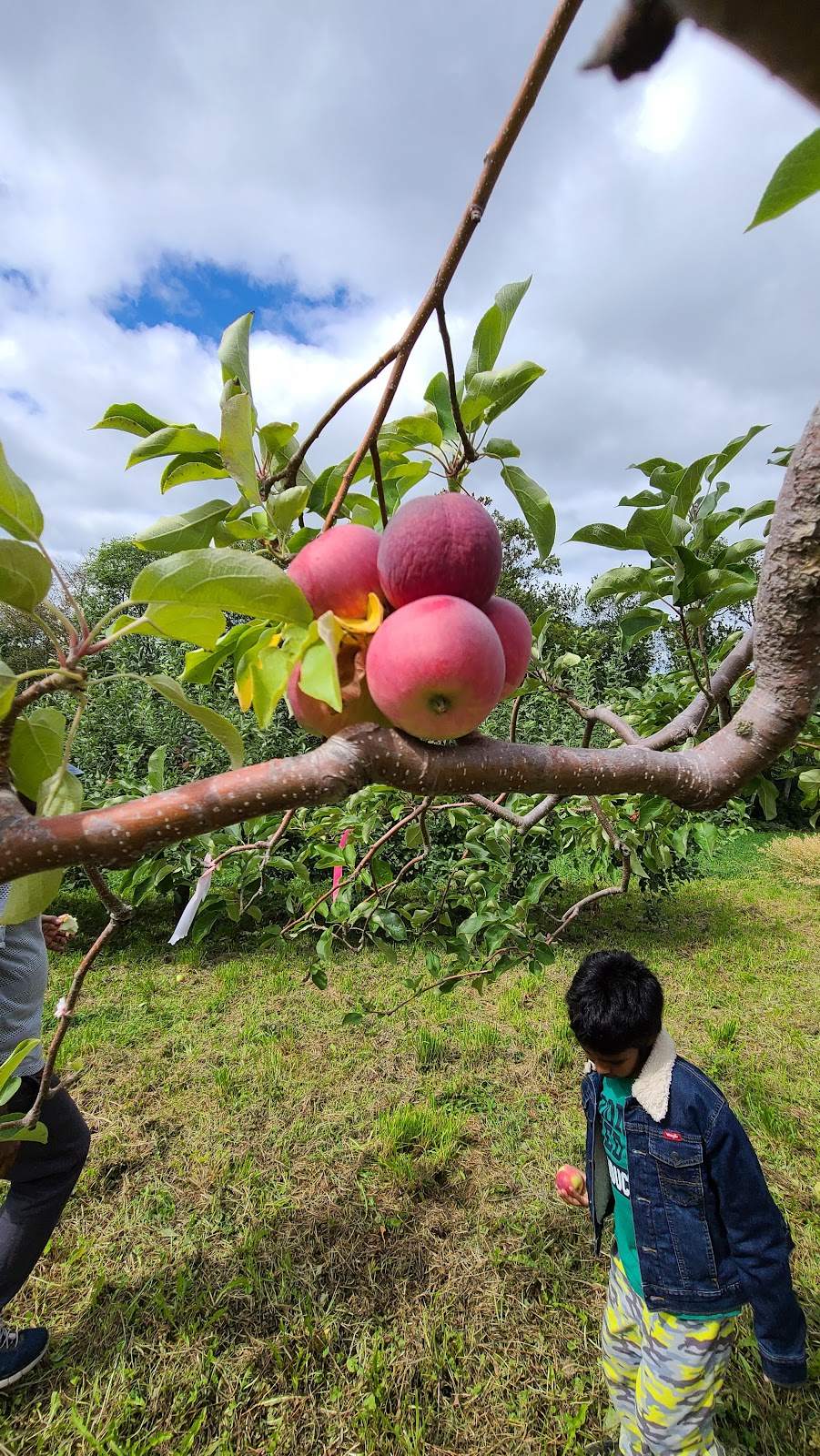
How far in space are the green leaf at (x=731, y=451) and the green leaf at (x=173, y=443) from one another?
782mm

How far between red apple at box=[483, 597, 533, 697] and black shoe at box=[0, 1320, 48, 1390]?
2.67 metres

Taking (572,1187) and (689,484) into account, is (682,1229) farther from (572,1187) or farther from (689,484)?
(689,484)

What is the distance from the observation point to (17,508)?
23.1 inches

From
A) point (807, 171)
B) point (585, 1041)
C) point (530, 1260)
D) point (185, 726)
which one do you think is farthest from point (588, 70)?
point (185, 726)

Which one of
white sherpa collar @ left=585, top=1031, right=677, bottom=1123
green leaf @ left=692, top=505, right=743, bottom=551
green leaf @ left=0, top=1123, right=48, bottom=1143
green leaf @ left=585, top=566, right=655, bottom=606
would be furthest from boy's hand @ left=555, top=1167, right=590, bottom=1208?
green leaf @ left=692, top=505, right=743, bottom=551

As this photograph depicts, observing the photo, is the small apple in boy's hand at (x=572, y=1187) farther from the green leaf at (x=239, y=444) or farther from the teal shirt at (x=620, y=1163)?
the green leaf at (x=239, y=444)

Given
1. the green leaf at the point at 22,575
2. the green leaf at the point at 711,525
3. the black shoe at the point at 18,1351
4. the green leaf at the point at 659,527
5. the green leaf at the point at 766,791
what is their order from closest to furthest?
the green leaf at the point at 22,575, the green leaf at the point at 659,527, the green leaf at the point at 711,525, the green leaf at the point at 766,791, the black shoe at the point at 18,1351

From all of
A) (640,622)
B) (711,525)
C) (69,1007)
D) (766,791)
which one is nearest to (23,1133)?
(69,1007)

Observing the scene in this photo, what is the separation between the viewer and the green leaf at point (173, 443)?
0.70 m

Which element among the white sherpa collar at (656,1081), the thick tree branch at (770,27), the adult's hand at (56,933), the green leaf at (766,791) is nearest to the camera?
the thick tree branch at (770,27)

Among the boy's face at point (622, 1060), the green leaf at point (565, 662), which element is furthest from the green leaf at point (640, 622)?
the boy's face at point (622, 1060)

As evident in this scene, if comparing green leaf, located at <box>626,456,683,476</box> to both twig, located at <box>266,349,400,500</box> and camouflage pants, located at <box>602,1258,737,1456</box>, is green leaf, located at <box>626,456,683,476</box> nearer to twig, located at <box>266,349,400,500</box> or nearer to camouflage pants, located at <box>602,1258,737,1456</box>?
twig, located at <box>266,349,400,500</box>

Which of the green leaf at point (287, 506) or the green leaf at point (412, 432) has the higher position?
the green leaf at point (412, 432)

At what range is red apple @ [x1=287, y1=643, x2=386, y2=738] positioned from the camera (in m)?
0.59
